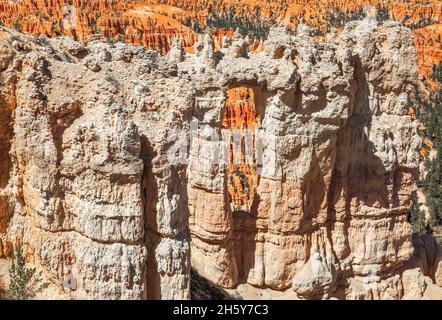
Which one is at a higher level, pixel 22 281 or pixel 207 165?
pixel 207 165

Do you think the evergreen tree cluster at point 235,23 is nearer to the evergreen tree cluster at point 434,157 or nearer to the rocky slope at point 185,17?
the rocky slope at point 185,17

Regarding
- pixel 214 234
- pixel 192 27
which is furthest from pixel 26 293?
pixel 192 27

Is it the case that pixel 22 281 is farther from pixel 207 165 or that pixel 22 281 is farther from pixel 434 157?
pixel 434 157

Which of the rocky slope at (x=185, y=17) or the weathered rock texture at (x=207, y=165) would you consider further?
the rocky slope at (x=185, y=17)

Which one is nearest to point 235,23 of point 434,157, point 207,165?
point 434,157

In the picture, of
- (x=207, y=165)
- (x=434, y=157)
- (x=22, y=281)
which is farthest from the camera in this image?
(x=434, y=157)

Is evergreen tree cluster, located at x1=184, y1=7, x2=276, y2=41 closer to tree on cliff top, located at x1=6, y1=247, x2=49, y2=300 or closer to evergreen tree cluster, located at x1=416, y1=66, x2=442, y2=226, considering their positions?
evergreen tree cluster, located at x1=416, y1=66, x2=442, y2=226

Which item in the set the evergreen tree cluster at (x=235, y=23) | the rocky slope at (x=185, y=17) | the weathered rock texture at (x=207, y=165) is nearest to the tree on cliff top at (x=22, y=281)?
the weathered rock texture at (x=207, y=165)
